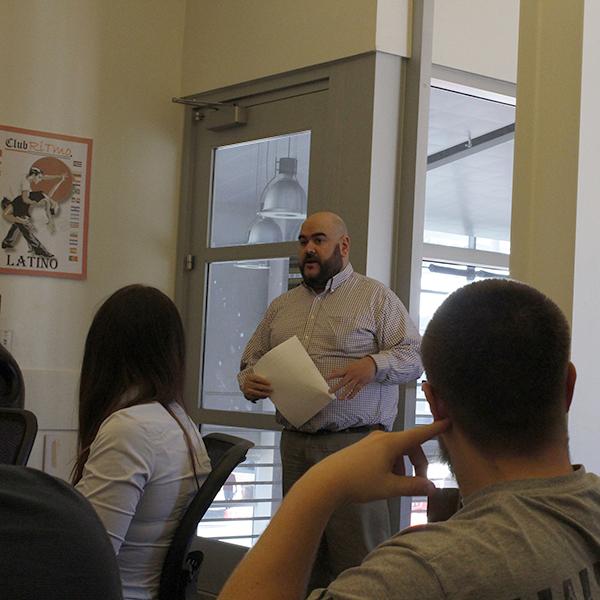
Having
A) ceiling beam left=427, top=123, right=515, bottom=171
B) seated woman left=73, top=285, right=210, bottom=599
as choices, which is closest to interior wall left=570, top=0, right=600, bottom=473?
seated woman left=73, top=285, right=210, bottom=599

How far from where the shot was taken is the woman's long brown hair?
2.08 meters

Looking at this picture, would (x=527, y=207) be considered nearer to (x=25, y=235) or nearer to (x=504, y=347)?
(x=504, y=347)

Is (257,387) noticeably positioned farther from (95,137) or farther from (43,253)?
(95,137)

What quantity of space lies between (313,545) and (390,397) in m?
2.69

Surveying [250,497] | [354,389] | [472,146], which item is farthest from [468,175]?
[354,389]

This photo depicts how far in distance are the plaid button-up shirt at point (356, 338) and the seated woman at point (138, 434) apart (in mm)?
1479

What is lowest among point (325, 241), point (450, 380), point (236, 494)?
point (236, 494)

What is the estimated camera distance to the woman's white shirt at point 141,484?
1.93 meters

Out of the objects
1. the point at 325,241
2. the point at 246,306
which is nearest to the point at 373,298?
the point at 325,241

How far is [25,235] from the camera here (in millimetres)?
4590

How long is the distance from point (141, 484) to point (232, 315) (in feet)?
9.35

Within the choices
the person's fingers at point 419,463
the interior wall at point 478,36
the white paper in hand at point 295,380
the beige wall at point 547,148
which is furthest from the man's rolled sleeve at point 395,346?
the person's fingers at point 419,463

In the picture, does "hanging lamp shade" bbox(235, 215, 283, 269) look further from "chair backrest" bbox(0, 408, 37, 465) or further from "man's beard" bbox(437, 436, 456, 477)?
"man's beard" bbox(437, 436, 456, 477)

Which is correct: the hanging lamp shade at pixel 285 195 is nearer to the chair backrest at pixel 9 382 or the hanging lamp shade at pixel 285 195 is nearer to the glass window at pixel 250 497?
the glass window at pixel 250 497
